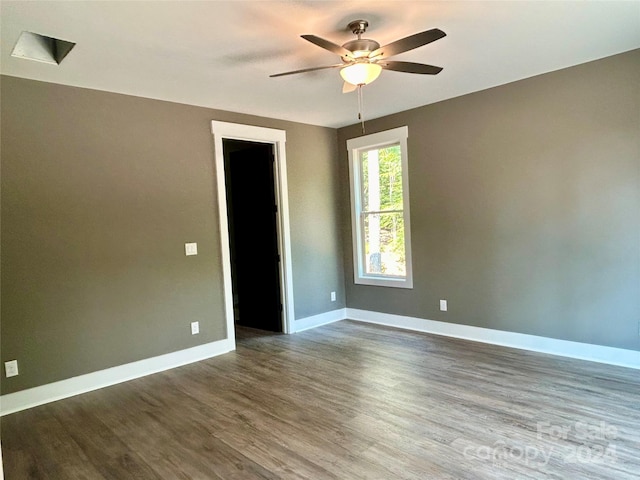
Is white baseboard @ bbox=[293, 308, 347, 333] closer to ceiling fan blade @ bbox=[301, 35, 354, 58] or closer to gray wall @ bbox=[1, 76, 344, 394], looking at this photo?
gray wall @ bbox=[1, 76, 344, 394]

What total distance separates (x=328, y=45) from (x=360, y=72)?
34 centimetres

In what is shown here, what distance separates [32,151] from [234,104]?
1.86 metres

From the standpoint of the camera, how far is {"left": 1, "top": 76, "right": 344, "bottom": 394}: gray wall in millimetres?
3180

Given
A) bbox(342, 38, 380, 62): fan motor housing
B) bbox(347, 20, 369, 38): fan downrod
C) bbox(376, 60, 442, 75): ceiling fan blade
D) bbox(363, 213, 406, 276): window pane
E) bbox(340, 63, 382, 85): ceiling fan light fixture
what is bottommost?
bbox(363, 213, 406, 276): window pane

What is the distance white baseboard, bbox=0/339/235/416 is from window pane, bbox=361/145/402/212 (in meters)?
2.53

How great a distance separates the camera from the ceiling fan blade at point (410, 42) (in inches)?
85.5

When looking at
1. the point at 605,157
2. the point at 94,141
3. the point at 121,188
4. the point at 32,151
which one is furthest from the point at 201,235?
the point at 605,157

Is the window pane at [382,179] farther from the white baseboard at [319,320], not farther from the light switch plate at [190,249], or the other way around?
the light switch plate at [190,249]

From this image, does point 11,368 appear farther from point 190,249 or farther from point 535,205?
point 535,205

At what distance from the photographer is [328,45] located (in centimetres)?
230

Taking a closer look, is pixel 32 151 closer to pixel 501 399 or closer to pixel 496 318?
pixel 501 399

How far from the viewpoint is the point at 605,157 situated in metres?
3.45

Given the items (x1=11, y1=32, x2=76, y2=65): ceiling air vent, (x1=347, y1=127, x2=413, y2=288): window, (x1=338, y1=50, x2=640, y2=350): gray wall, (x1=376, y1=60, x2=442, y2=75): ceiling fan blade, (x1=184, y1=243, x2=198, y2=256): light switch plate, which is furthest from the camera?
(x1=347, y1=127, x2=413, y2=288): window

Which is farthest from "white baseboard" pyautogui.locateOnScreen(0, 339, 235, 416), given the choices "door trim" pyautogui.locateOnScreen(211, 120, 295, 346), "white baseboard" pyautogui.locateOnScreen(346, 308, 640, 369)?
"white baseboard" pyautogui.locateOnScreen(346, 308, 640, 369)
